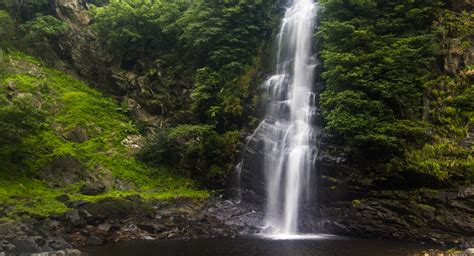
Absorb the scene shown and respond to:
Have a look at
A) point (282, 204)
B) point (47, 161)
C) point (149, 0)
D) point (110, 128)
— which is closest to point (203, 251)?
point (282, 204)

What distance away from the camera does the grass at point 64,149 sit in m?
20.3

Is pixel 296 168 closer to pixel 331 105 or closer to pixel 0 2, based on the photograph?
pixel 331 105

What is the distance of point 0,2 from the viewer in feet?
104

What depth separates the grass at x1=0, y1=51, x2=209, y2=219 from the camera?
20.3 metres

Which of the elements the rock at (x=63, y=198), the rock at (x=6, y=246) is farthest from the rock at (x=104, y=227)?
the rock at (x=6, y=246)

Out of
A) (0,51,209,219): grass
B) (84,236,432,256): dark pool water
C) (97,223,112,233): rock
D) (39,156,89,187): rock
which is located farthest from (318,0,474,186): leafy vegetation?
(39,156,89,187): rock

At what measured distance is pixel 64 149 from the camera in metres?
24.2

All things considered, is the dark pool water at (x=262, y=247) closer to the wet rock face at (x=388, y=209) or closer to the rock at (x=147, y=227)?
the wet rock face at (x=388, y=209)

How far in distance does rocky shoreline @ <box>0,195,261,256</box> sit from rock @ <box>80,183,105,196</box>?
5.49 feet

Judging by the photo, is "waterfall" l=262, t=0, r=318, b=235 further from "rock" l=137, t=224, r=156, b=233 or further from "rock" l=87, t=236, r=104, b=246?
"rock" l=87, t=236, r=104, b=246

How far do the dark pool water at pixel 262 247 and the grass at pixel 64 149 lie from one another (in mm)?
4538

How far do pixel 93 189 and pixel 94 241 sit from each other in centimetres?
476

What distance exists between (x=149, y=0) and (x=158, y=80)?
643 cm

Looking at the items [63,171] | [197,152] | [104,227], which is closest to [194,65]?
[197,152]
